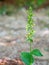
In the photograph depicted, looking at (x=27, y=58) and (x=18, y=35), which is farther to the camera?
(x=18, y=35)

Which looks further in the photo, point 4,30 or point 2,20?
point 2,20

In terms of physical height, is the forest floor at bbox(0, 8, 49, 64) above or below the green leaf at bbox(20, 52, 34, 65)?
above

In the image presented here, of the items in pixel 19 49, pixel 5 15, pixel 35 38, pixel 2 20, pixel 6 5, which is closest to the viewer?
pixel 19 49

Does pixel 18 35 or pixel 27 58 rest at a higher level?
pixel 18 35

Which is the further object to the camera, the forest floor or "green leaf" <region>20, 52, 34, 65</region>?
the forest floor

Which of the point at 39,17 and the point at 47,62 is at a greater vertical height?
the point at 39,17

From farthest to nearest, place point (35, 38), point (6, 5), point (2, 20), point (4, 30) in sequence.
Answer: point (6, 5)
point (2, 20)
point (4, 30)
point (35, 38)

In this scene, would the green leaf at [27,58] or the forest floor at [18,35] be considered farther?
the forest floor at [18,35]

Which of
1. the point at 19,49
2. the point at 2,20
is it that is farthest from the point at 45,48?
the point at 2,20

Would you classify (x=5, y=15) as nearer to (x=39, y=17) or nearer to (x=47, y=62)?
(x=39, y=17)

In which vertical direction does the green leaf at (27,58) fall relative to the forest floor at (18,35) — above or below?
below

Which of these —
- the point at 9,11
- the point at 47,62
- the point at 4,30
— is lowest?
the point at 47,62
